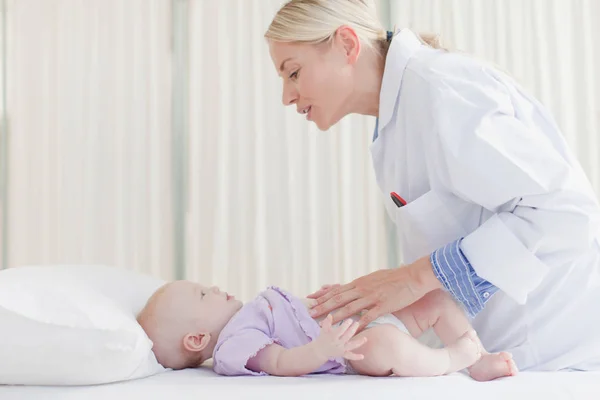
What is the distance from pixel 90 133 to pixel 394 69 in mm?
1719

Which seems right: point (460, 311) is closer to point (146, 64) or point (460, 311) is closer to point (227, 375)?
point (227, 375)

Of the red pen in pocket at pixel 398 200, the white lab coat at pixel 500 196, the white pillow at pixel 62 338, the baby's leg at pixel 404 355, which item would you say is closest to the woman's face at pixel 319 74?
the white lab coat at pixel 500 196

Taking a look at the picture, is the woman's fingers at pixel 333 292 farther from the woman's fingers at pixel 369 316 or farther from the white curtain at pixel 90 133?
the white curtain at pixel 90 133

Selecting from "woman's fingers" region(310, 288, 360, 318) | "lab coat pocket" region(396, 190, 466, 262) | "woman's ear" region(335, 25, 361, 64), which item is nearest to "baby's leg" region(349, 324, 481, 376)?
"woman's fingers" region(310, 288, 360, 318)

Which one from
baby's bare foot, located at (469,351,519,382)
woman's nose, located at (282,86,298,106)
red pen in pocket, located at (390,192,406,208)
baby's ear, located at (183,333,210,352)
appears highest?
woman's nose, located at (282,86,298,106)

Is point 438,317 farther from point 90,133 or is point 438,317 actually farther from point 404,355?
point 90,133

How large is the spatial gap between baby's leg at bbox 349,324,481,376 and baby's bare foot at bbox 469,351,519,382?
0.13ft

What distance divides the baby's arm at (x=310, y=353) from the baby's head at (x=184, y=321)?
0.17 m

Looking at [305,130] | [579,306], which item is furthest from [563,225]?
[305,130]

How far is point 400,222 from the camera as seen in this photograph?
1678mm

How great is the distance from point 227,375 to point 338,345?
29 cm

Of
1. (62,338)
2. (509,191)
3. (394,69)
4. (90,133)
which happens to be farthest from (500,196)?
(90,133)

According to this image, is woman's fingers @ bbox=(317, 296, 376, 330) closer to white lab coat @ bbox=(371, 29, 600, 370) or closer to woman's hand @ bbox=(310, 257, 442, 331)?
woman's hand @ bbox=(310, 257, 442, 331)

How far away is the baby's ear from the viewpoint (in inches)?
62.4
